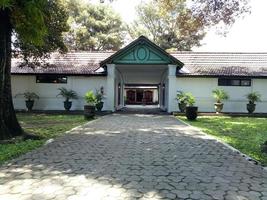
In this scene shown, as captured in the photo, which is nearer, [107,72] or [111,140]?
[111,140]

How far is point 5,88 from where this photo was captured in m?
11.8

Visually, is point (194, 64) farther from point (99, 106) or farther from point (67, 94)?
point (67, 94)

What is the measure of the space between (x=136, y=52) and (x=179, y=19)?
7691 mm

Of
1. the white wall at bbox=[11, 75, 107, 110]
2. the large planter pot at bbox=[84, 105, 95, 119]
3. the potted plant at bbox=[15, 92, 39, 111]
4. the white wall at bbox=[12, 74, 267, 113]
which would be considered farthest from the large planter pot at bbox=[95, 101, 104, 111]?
the large planter pot at bbox=[84, 105, 95, 119]

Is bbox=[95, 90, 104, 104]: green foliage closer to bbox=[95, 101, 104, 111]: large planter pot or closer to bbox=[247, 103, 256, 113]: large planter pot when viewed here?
bbox=[95, 101, 104, 111]: large planter pot

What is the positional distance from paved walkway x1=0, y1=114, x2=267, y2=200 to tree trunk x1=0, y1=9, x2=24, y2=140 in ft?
6.05

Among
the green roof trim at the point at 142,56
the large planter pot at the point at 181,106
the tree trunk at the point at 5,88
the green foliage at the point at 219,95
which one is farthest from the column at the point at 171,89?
the tree trunk at the point at 5,88

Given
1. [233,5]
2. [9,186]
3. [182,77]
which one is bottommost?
[9,186]

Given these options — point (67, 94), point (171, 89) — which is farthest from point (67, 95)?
point (171, 89)

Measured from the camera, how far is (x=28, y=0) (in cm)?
1025

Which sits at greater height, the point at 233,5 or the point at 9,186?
the point at 233,5

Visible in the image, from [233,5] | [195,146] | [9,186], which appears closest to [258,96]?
[233,5]

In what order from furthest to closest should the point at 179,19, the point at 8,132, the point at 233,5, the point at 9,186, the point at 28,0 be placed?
the point at 179,19
the point at 233,5
the point at 8,132
the point at 28,0
the point at 9,186

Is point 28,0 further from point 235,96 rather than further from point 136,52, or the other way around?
point 235,96
